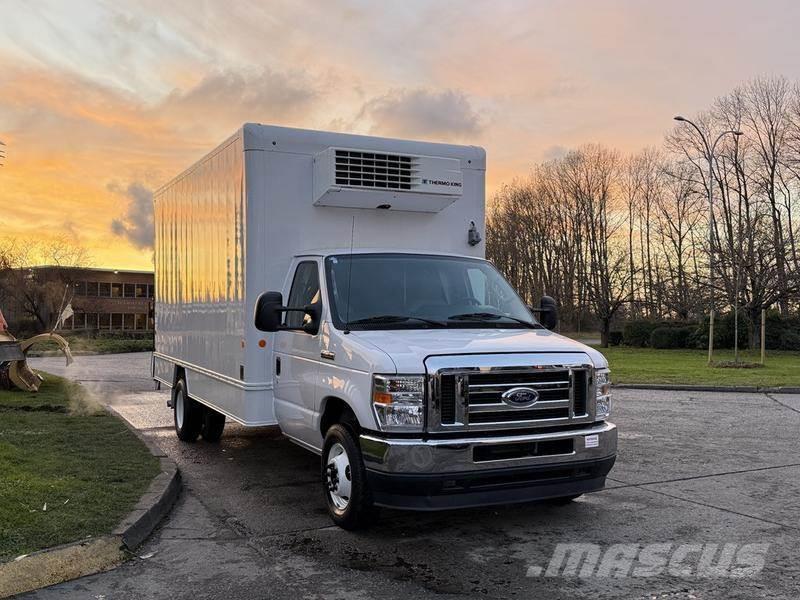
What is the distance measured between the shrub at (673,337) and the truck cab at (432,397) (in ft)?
120

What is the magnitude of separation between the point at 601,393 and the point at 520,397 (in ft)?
2.84

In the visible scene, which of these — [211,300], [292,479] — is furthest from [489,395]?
[211,300]

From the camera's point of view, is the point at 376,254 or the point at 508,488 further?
the point at 376,254

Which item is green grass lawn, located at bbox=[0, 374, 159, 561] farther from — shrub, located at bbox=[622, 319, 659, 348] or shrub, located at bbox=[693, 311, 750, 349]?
shrub, located at bbox=[622, 319, 659, 348]

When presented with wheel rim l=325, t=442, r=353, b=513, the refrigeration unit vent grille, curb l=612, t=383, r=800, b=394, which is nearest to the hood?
wheel rim l=325, t=442, r=353, b=513

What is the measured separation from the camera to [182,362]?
1024cm

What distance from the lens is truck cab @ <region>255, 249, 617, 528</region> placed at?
17.6ft

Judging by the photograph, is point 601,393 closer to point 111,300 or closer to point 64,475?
point 64,475

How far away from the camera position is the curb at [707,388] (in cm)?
1749

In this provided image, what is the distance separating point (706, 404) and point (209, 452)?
32.7 ft

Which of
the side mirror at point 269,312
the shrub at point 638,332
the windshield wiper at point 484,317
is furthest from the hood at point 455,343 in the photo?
the shrub at point 638,332

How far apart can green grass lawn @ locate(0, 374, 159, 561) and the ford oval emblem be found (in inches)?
120

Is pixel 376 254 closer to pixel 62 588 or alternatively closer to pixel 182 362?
pixel 62 588

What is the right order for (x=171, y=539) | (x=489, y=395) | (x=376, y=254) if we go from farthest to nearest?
(x=376, y=254) → (x=171, y=539) → (x=489, y=395)
